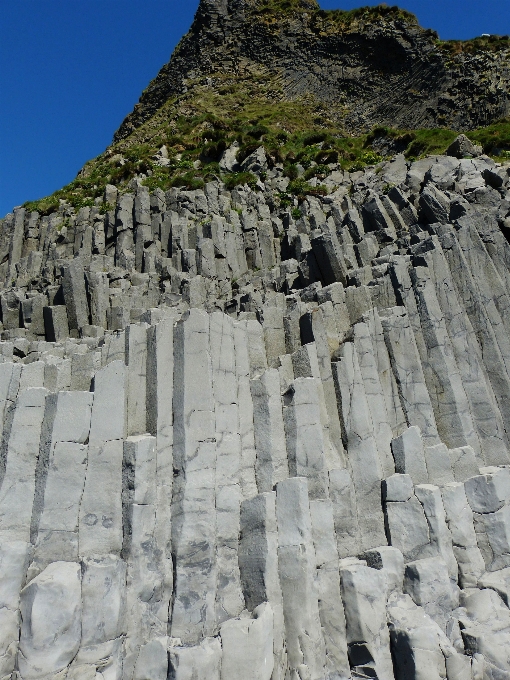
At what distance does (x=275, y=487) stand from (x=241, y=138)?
29339mm

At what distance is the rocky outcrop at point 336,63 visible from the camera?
47.7 metres

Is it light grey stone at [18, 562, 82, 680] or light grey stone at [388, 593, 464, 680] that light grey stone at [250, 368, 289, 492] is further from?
light grey stone at [18, 562, 82, 680]

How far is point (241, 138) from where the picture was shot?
3459 centimetres

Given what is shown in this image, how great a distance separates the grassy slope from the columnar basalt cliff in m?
16.0

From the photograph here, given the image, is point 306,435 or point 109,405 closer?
point 109,405

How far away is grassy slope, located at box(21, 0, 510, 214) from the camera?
30344mm

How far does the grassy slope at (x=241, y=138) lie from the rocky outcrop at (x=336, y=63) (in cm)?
139

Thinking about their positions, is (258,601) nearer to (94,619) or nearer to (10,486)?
(94,619)

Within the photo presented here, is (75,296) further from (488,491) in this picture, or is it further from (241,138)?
(241,138)

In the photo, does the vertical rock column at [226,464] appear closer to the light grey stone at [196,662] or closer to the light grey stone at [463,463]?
the light grey stone at [196,662]

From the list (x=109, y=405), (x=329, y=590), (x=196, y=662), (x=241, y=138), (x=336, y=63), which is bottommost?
(x=196, y=662)

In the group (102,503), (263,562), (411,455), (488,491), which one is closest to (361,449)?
(411,455)

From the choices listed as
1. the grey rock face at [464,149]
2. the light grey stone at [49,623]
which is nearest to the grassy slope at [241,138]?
the grey rock face at [464,149]

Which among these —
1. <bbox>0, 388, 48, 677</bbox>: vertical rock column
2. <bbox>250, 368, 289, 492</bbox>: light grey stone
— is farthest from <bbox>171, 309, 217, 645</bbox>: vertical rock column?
<bbox>0, 388, 48, 677</bbox>: vertical rock column
